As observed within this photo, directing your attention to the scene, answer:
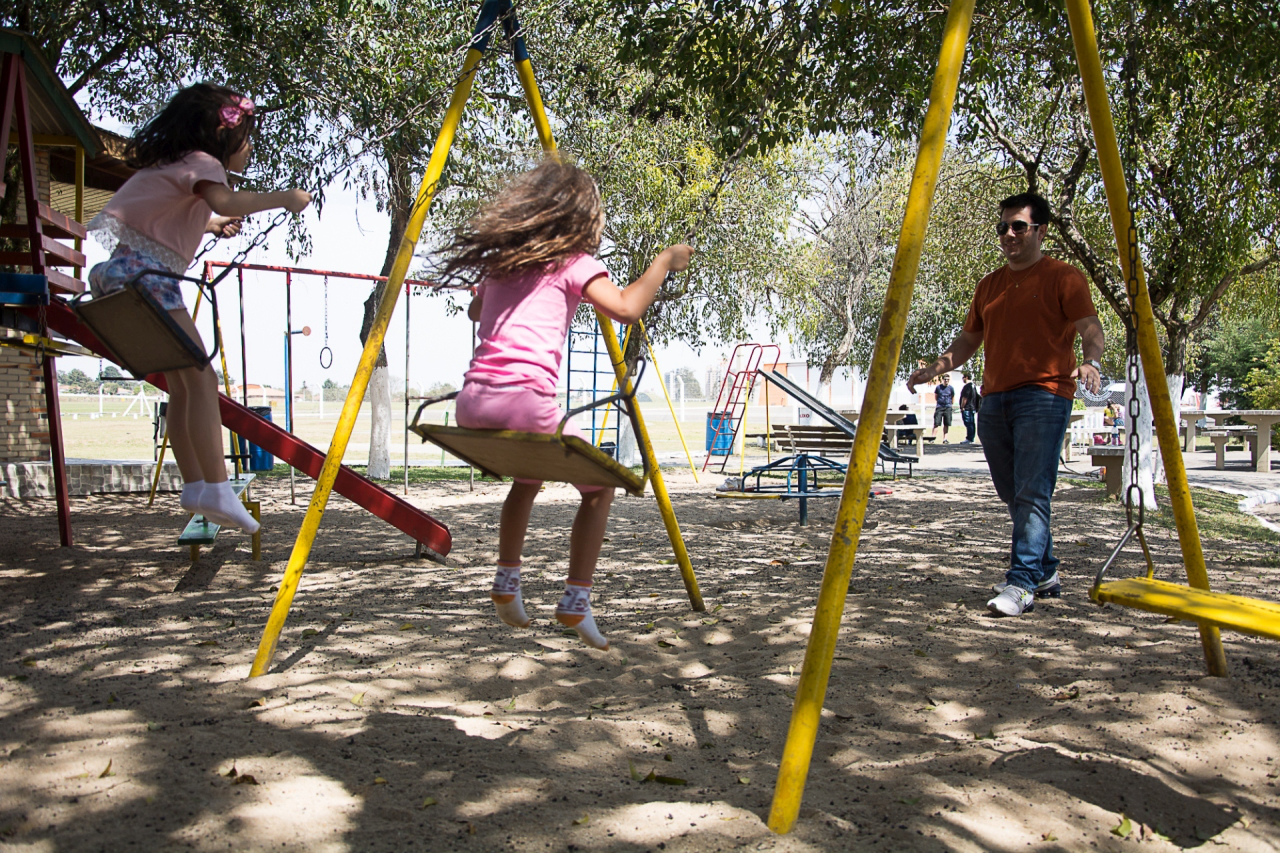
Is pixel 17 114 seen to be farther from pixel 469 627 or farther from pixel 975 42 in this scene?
pixel 975 42

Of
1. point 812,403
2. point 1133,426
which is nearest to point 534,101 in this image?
point 1133,426

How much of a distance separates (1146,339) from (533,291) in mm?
2000

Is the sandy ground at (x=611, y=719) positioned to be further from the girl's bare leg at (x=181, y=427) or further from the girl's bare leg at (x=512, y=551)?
the girl's bare leg at (x=181, y=427)

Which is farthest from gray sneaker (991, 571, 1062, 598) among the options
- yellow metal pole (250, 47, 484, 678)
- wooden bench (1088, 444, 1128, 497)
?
wooden bench (1088, 444, 1128, 497)

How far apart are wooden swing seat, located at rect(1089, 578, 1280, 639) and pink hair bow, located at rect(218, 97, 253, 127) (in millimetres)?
3027

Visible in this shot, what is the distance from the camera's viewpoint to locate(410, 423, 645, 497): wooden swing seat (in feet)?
7.22

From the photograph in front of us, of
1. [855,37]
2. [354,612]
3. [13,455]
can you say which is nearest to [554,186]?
[354,612]

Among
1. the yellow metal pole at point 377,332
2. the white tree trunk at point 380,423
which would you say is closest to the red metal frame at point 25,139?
the yellow metal pole at point 377,332

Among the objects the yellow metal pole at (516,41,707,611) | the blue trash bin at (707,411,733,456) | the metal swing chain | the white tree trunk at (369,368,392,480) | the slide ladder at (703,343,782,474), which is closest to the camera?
the metal swing chain

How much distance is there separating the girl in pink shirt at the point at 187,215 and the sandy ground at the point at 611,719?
78 centimetres

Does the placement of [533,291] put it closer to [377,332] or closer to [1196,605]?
[377,332]

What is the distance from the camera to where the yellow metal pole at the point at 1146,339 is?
9.45 ft

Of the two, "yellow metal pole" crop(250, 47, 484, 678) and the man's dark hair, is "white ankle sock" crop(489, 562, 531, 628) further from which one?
the man's dark hair

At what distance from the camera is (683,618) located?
440 cm
